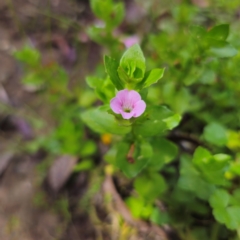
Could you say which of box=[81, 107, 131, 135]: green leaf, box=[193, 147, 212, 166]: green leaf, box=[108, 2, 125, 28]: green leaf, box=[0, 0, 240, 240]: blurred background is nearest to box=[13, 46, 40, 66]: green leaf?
box=[0, 0, 240, 240]: blurred background

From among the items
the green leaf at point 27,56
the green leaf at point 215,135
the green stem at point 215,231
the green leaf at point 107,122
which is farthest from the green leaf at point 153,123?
the green leaf at point 27,56

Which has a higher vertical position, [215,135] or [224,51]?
[224,51]

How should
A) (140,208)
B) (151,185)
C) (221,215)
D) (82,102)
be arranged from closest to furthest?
1. (221,215)
2. (151,185)
3. (140,208)
4. (82,102)

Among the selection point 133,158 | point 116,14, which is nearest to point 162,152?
point 133,158

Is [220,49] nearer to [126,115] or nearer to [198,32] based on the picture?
[198,32]

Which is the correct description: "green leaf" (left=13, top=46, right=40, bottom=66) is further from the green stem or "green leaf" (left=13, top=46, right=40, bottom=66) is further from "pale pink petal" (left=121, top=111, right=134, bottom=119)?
the green stem

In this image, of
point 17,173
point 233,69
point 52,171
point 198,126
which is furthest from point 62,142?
point 233,69

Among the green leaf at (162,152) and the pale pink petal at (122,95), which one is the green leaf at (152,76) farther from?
the green leaf at (162,152)
